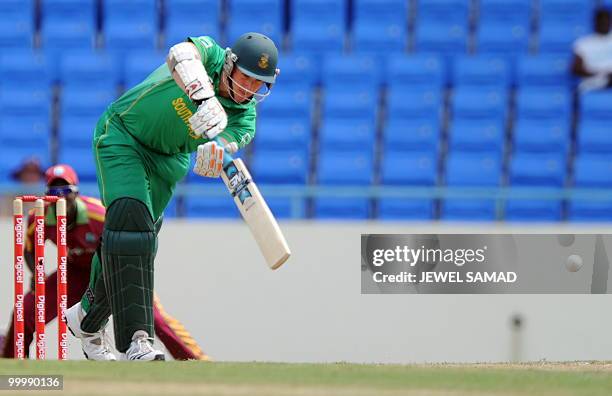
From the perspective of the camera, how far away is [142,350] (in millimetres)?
6574

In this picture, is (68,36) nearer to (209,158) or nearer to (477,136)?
(477,136)


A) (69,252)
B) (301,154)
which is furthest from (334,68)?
(69,252)

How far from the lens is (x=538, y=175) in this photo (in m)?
12.0

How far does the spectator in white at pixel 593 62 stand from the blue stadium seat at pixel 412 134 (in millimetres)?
1445

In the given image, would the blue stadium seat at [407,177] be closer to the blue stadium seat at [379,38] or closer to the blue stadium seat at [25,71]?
the blue stadium seat at [379,38]

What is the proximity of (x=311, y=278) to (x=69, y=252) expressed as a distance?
2.15 meters

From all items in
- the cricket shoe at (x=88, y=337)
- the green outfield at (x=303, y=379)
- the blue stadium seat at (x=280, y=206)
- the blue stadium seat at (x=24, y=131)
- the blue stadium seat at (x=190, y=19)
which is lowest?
the cricket shoe at (x=88, y=337)

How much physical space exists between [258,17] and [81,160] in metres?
2.37

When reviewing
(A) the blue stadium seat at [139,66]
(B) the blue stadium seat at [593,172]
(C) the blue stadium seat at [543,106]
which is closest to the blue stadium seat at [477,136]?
(C) the blue stadium seat at [543,106]

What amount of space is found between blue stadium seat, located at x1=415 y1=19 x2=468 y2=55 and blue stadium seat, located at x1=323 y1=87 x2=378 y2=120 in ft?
3.38

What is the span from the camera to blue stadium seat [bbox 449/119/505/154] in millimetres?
12047

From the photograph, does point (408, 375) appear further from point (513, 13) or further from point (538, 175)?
point (513, 13)

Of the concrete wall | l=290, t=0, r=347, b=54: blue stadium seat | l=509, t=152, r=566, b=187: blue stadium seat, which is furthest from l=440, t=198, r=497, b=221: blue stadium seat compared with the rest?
l=290, t=0, r=347, b=54: blue stadium seat

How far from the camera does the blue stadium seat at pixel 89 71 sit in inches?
496
